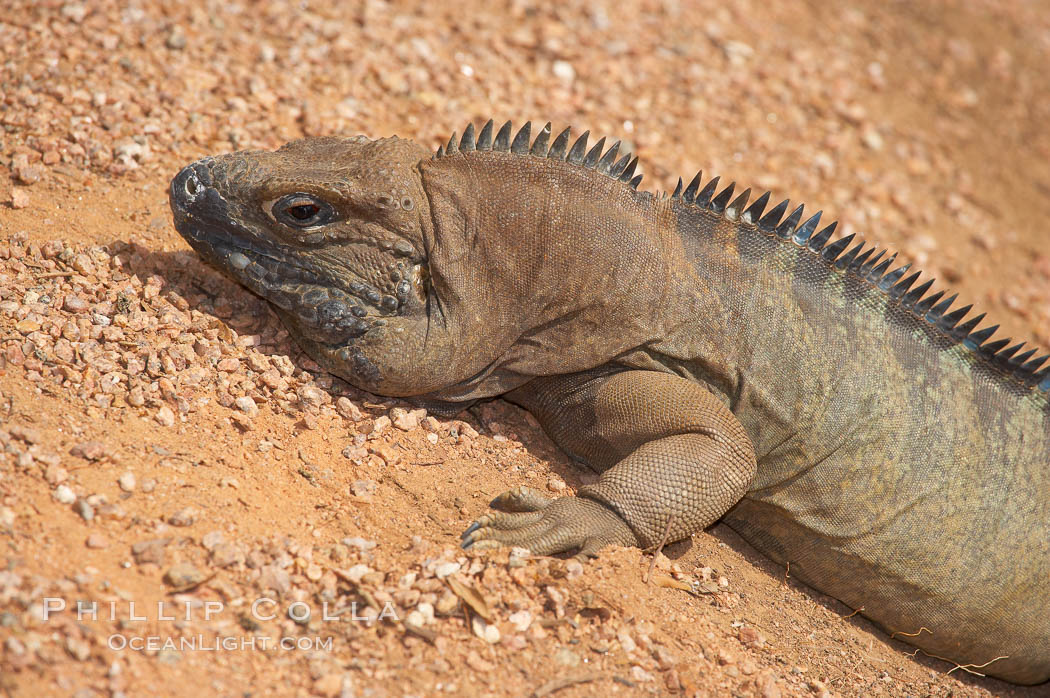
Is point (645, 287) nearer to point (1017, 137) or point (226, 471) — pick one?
point (226, 471)

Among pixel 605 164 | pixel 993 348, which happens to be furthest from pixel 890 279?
pixel 605 164

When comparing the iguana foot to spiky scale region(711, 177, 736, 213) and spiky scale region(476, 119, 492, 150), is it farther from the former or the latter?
spiky scale region(476, 119, 492, 150)

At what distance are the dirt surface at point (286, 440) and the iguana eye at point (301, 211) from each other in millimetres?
791

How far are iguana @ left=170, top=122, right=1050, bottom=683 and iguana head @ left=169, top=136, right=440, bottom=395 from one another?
1cm

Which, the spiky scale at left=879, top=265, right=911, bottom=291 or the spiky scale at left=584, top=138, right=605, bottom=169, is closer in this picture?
the spiky scale at left=584, top=138, right=605, bottom=169

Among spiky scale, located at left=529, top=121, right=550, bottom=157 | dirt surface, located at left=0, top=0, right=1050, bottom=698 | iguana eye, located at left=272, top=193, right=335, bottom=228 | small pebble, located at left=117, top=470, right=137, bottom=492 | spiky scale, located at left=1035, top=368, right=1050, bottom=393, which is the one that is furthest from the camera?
spiky scale, located at left=1035, top=368, right=1050, bottom=393

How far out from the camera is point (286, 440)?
495cm

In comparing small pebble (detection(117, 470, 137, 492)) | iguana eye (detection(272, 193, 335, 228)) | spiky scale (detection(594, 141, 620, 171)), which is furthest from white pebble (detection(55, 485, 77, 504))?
spiky scale (detection(594, 141, 620, 171))

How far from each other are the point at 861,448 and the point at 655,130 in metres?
4.28

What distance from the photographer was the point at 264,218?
4977 mm

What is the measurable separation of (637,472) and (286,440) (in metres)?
1.87

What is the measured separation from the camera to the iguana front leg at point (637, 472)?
15.2 feet

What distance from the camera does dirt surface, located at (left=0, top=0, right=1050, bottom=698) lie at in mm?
3957

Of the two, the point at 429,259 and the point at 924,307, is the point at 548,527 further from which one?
the point at 924,307
